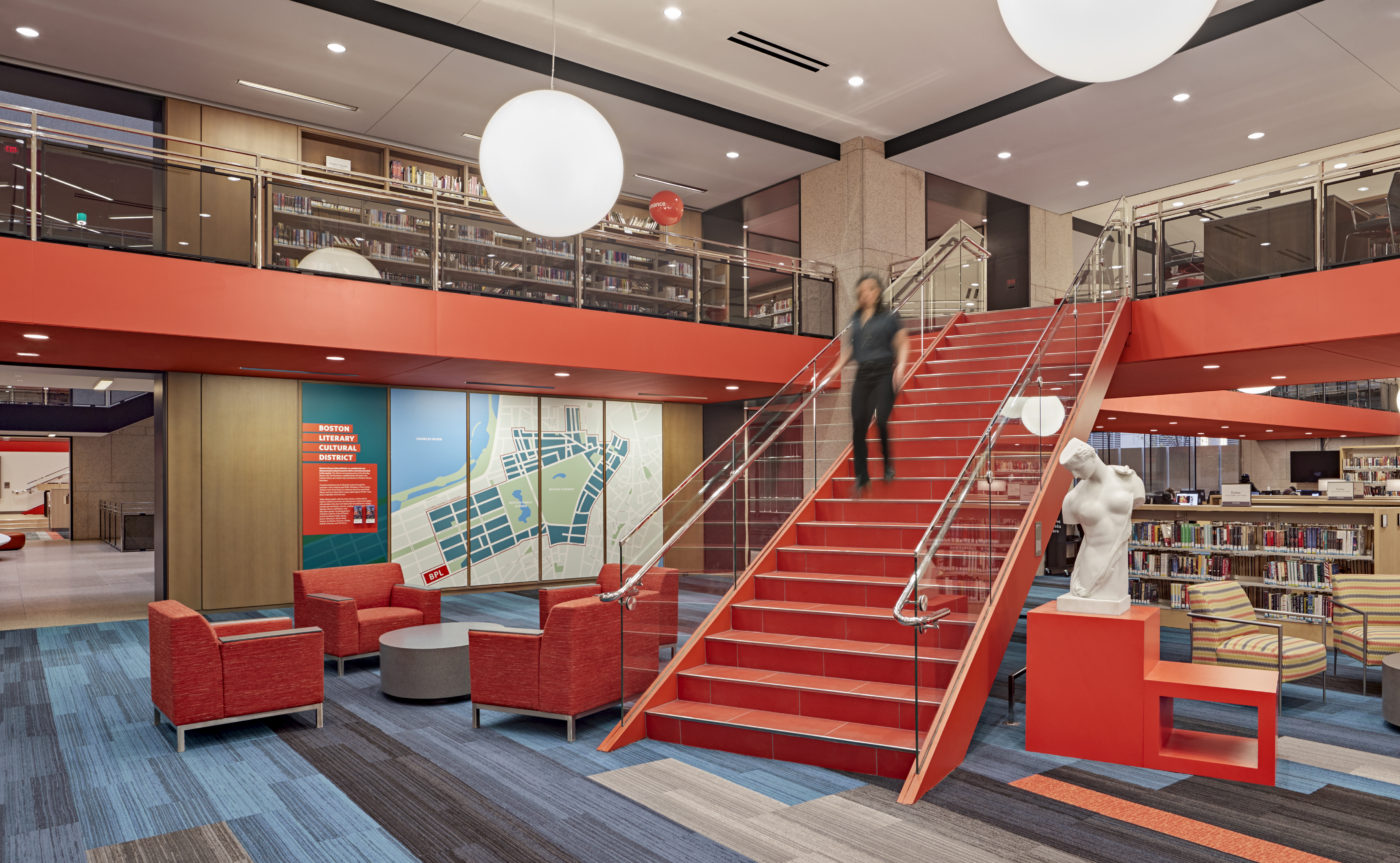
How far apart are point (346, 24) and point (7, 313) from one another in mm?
4303

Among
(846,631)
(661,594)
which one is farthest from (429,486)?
(846,631)

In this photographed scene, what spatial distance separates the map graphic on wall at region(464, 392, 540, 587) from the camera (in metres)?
12.3

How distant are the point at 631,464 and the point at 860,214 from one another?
528 centimetres

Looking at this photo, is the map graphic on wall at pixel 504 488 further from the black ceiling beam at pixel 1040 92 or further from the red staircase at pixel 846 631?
the black ceiling beam at pixel 1040 92

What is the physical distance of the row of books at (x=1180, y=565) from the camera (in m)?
10.0

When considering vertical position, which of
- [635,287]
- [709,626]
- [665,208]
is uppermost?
[665,208]

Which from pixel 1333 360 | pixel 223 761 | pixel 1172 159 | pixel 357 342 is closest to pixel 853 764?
pixel 223 761

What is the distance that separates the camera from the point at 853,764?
486 centimetres

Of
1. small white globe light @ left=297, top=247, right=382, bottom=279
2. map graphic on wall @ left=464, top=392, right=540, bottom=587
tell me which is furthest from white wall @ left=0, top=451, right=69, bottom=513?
small white globe light @ left=297, top=247, right=382, bottom=279

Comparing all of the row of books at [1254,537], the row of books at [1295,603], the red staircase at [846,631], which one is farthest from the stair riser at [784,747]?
the row of books at [1254,537]

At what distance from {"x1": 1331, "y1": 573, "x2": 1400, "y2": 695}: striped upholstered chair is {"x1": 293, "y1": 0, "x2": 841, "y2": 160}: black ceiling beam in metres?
8.41

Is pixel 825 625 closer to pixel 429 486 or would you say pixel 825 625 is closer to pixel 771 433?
pixel 771 433

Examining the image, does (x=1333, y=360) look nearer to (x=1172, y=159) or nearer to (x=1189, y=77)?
(x=1189, y=77)

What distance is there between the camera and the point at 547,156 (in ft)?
13.8
